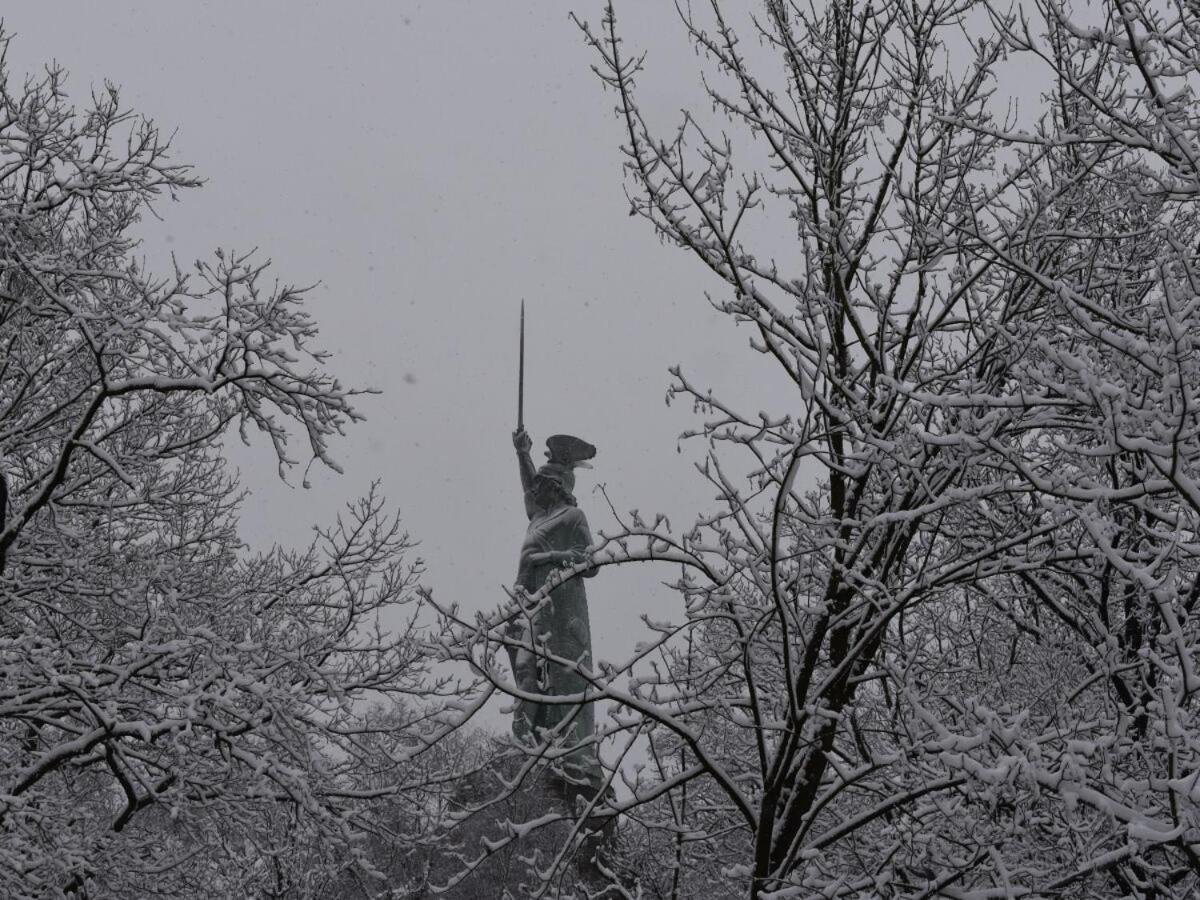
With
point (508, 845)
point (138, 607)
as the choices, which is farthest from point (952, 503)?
point (508, 845)

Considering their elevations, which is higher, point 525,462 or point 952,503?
point 525,462

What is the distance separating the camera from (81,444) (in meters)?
6.72

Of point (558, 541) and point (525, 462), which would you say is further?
point (525, 462)

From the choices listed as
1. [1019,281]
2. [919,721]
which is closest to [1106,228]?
[1019,281]

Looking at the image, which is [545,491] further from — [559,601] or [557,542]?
[559,601]

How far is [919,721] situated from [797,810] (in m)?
0.75

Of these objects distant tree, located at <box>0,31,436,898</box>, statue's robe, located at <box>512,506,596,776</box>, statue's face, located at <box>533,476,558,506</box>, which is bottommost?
distant tree, located at <box>0,31,436,898</box>

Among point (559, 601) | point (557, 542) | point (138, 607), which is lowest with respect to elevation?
point (138, 607)

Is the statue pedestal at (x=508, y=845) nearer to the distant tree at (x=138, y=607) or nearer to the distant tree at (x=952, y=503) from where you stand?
the distant tree at (x=138, y=607)

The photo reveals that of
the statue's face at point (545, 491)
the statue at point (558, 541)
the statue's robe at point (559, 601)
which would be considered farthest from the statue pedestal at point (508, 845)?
the statue's face at point (545, 491)

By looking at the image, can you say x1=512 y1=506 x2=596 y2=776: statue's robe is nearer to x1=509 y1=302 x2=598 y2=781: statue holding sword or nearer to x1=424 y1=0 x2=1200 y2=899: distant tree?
x1=509 y1=302 x2=598 y2=781: statue holding sword

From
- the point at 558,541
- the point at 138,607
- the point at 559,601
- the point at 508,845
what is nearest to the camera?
the point at 138,607

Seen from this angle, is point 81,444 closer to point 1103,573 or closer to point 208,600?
point 208,600

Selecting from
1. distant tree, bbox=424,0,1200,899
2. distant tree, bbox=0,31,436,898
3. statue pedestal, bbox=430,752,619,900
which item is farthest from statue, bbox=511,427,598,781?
distant tree, bbox=424,0,1200,899
